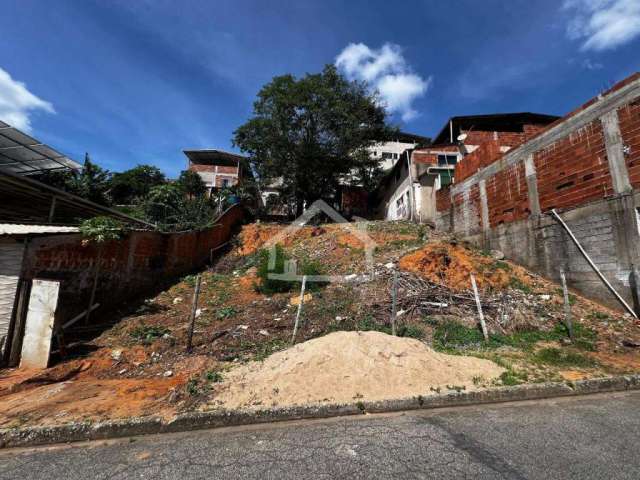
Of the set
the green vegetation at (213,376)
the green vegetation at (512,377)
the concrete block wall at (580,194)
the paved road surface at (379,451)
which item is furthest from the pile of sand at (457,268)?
the green vegetation at (213,376)

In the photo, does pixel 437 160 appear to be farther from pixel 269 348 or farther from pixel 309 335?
pixel 269 348

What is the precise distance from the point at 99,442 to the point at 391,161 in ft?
111

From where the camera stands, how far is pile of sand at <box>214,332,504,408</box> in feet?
12.1

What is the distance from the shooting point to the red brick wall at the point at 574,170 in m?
7.05


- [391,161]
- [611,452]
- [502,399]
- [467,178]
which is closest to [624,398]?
[502,399]

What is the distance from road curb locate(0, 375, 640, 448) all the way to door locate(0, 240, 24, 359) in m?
2.81

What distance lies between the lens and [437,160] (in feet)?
57.0

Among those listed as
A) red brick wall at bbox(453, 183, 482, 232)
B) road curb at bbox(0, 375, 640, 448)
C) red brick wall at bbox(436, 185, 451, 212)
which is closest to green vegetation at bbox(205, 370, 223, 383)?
road curb at bbox(0, 375, 640, 448)

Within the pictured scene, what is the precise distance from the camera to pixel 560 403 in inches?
144

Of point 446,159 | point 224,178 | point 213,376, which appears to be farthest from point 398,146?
point 213,376

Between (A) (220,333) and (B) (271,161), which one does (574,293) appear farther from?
(B) (271,161)

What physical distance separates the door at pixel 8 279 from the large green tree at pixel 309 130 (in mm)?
15456

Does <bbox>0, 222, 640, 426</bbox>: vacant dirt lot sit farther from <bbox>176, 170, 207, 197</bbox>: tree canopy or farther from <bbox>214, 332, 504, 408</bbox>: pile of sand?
<bbox>176, 170, 207, 197</bbox>: tree canopy

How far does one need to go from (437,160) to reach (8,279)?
1819 centimetres
